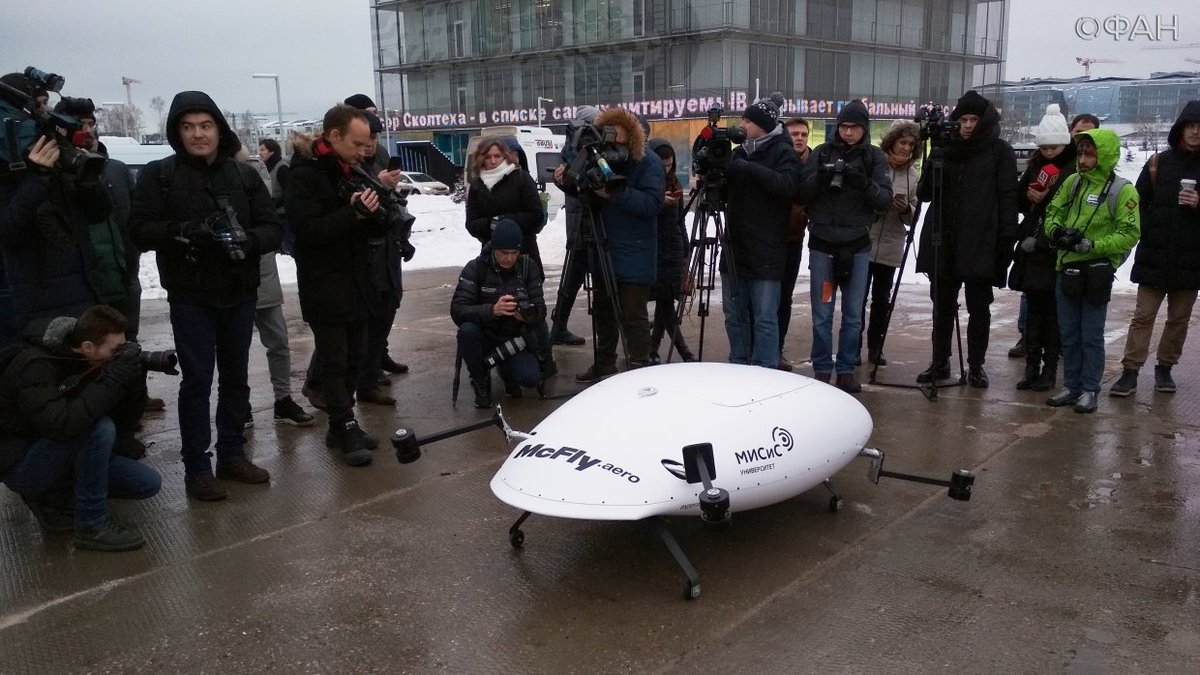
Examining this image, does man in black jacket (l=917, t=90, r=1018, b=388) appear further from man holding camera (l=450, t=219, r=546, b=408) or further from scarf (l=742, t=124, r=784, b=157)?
man holding camera (l=450, t=219, r=546, b=408)

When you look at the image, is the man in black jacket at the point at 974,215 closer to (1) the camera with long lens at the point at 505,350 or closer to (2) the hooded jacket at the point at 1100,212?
(2) the hooded jacket at the point at 1100,212

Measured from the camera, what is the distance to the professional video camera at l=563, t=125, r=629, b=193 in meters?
5.50

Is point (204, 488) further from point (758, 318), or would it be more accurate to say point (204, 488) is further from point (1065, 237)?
point (1065, 237)

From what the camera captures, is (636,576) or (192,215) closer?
(636,576)

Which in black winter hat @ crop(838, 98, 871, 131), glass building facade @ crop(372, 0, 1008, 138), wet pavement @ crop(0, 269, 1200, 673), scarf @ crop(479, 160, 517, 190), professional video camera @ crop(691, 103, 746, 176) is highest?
glass building facade @ crop(372, 0, 1008, 138)

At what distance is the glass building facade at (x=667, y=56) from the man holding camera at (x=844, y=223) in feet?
110

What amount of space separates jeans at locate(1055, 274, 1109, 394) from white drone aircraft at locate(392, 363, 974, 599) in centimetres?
234

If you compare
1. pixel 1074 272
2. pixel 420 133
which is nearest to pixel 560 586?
pixel 1074 272

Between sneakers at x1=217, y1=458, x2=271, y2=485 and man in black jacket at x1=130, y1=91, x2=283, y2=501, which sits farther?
sneakers at x1=217, y1=458, x2=271, y2=485

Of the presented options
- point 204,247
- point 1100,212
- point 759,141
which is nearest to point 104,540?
point 204,247

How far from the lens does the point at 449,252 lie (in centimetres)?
1574

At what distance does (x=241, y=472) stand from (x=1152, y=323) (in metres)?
5.58

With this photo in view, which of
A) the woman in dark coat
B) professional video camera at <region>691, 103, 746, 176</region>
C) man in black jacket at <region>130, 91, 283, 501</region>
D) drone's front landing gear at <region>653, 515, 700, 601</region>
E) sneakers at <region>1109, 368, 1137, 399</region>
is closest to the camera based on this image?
drone's front landing gear at <region>653, 515, 700, 601</region>

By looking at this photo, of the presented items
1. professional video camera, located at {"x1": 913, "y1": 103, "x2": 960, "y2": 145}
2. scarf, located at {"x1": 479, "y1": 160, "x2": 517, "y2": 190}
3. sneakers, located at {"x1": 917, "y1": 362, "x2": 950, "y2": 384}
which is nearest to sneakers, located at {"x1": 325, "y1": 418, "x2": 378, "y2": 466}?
scarf, located at {"x1": 479, "y1": 160, "x2": 517, "y2": 190}
